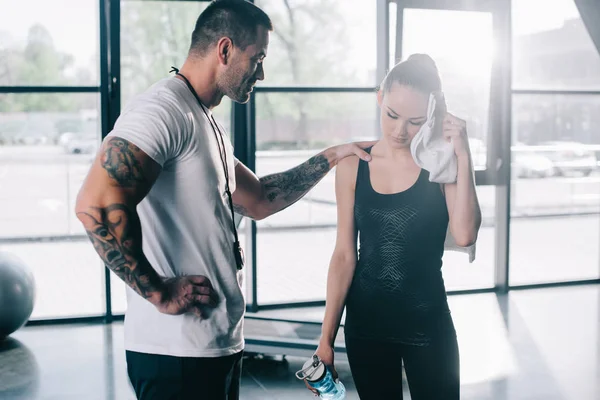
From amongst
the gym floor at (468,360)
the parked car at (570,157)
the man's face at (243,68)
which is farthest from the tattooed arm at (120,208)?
the parked car at (570,157)

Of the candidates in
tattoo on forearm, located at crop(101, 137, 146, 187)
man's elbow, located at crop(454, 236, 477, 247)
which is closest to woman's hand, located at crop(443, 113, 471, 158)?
man's elbow, located at crop(454, 236, 477, 247)

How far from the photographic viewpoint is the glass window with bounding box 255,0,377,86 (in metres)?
5.90

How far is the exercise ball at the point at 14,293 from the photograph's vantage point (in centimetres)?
473

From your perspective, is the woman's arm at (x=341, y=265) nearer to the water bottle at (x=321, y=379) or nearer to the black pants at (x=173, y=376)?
the water bottle at (x=321, y=379)

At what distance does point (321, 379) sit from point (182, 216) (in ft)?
2.10

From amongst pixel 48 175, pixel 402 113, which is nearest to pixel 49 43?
pixel 48 175

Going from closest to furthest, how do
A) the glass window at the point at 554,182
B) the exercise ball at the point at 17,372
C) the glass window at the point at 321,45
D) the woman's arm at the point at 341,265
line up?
the woman's arm at the point at 341,265, the exercise ball at the point at 17,372, the glass window at the point at 321,45, the glass window at the point at 554,182

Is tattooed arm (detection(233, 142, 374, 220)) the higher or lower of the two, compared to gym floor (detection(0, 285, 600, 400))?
higher

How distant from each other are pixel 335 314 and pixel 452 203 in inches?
18.1

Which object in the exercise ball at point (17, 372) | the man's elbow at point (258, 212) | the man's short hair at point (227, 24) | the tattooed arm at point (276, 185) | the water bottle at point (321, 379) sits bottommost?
the exercise ball at point (17, 372)

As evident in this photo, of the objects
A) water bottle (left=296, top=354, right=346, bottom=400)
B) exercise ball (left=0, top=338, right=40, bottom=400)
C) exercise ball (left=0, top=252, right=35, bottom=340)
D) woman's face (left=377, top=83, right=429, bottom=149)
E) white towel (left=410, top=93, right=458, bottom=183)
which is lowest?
exercise ball (left=0, top=338, right=40, bottom=400)

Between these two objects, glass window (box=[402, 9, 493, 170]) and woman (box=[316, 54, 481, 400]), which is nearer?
woman (box=[316, 54, 481, 400])

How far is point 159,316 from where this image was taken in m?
1.69

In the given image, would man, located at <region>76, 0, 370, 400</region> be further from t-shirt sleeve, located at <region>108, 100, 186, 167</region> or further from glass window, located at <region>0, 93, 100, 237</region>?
glass window, located at <region>0, 93, 100, 237</region>
